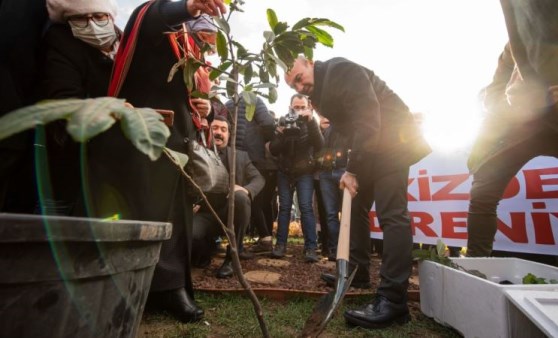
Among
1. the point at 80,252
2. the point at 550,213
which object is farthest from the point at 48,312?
the point at 550,213

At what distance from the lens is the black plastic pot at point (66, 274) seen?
1.39 ft

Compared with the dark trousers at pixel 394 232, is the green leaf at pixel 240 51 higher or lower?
higher

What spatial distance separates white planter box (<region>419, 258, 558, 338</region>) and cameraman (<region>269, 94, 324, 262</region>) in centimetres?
181

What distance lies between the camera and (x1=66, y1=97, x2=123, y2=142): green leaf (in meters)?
0.35

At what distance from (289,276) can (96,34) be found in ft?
6.90

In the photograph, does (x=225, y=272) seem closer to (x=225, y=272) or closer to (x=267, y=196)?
(x=225, y=272)

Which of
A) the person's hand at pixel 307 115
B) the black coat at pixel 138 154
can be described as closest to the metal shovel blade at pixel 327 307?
the black coat at pixel 138 154

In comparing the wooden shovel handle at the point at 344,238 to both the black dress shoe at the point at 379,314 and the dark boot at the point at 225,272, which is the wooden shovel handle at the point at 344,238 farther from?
the dark boot at the point at 225,272

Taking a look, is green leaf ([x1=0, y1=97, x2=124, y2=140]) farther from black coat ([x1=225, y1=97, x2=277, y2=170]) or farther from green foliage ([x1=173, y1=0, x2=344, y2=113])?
black coat ([x1=225, y1=97, x2=277, y2=170])

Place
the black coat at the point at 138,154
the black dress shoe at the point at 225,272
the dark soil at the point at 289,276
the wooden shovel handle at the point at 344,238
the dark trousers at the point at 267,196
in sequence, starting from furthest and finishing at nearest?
→ the dark trousers at the point at 267,196 → the black dress shoe at the point at 225,272 → the dark soil at the point at 289,276 → the wooden shovel handle at the point at 344,238 → the black coat at the point at 138,154

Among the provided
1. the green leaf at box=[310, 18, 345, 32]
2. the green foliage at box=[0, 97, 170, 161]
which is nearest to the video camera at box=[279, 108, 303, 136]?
the green leaf at box=[310, 18, 345, 32]

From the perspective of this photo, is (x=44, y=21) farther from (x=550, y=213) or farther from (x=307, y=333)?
(x=550, y=213)

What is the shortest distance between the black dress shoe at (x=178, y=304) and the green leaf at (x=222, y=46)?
3.83 feet

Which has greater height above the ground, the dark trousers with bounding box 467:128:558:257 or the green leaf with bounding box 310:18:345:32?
the green leaf with bounding box 310:18:345:32
